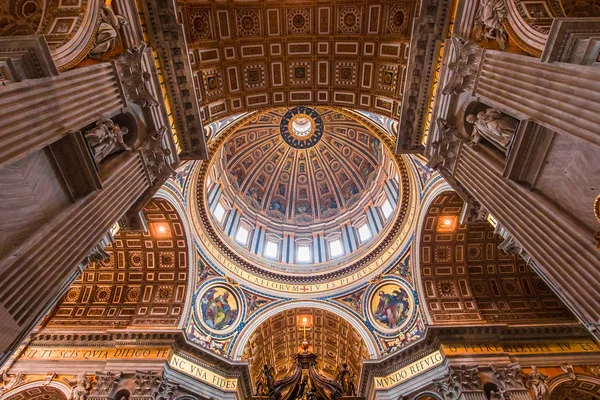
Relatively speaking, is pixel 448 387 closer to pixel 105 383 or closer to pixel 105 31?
pixel 105 383

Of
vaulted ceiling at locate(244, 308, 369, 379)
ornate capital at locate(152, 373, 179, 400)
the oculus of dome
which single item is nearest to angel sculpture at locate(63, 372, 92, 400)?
ornate capital at locate(152, 373, 179, 400)

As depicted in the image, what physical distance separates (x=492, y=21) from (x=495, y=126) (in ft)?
7.79

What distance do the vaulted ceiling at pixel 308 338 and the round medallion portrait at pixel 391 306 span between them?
1.53m

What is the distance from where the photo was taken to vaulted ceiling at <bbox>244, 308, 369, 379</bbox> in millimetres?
20531

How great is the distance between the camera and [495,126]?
8555mm

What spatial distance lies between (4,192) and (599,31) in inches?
415

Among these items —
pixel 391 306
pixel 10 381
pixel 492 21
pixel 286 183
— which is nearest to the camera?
pixel 492 21

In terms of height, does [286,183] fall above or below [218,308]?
above

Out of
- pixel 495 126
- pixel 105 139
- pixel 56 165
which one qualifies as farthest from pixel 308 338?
pixel 56 165

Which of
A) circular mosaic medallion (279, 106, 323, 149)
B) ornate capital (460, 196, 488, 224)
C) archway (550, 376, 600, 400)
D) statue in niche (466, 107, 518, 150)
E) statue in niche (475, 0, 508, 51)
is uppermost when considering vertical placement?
circular mosaic medallion (279, 106, 323, 149)

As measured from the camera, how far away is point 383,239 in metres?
21.1

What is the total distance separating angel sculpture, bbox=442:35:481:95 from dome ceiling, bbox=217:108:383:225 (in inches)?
682

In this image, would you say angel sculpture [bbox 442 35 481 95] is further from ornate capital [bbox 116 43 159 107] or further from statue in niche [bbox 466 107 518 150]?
ornate capital [bbox 116 43 159 107]

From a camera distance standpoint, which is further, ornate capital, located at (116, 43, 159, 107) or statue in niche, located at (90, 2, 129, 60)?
ornate capital, located at (116, 43, 159, 107)
